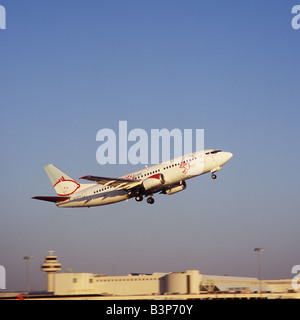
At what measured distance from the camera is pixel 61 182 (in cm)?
10481

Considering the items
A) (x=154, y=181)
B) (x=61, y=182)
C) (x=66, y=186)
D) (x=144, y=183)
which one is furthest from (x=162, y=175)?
(x=61, y=182)

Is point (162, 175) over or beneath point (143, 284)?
over

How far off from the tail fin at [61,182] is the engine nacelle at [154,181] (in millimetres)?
14925

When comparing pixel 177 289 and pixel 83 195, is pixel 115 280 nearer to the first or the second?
pixel 177 289

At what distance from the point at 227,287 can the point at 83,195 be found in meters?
60.1

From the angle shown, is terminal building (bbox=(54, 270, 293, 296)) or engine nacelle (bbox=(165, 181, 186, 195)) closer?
engine nacelle (bbox=(165, 181, 186, 195))

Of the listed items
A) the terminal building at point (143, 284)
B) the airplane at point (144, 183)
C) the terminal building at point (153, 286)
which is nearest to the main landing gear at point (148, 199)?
the airplane at point (144, 183)

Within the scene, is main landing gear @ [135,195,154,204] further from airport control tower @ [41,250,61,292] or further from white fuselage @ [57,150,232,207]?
airport control tower @ [41,250,61,292]

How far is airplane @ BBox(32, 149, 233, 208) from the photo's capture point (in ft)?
293

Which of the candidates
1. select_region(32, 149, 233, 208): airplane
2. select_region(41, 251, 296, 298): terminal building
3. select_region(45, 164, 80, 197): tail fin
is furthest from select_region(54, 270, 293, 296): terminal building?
select_region(32, 149, 233, 208): airplane

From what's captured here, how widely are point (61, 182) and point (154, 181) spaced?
2073 cm

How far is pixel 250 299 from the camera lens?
115 meters

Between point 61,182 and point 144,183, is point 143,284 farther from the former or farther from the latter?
point 144,183

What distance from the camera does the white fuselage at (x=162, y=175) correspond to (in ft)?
293
